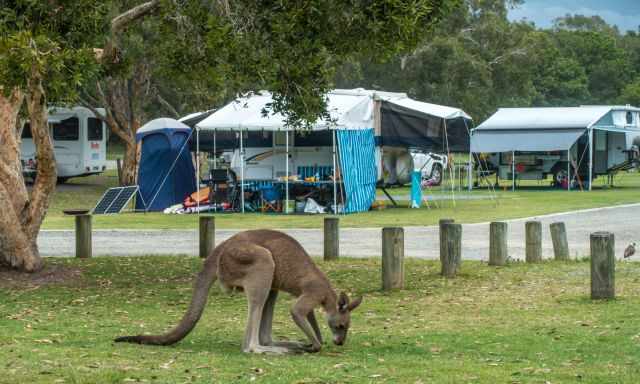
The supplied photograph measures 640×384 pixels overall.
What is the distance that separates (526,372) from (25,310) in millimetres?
6451

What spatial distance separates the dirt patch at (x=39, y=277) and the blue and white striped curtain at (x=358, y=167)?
13.3 m

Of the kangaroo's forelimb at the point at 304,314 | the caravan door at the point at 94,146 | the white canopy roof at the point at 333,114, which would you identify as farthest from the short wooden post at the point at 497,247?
the caravan door at the point at 94,146

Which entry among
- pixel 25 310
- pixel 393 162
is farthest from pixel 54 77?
pixel 393 162

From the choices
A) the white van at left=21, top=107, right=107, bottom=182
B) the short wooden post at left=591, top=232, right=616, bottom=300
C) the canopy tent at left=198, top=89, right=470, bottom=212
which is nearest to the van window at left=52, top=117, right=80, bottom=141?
the white van at left=21, top=107, right=107, bottom=182

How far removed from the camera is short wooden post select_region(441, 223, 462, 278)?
14.8m

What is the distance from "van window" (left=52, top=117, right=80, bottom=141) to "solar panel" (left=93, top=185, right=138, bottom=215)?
11.7 m

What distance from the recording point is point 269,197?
29344 millimetres

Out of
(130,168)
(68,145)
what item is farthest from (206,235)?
(68,145)

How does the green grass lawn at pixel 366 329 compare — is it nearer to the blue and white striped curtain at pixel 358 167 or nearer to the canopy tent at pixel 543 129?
the blue and white striped curtain at pixel 358 167

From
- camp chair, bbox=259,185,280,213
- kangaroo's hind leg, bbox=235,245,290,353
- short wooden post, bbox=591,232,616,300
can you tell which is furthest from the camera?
camp chair, bbox=259,185,280,213

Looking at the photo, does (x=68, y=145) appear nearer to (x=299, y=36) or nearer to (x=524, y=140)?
(x=524, y=140)

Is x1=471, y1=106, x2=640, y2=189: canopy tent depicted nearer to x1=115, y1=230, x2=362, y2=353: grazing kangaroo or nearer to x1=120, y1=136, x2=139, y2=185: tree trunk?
x1=120, y1=136, x2=139, y2=185: tree trunk

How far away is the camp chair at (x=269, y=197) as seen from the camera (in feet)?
96.0

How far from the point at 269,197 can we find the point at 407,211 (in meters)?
3.77
